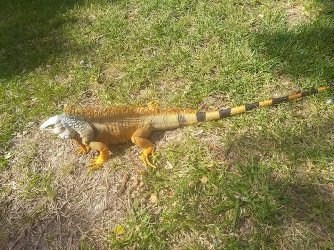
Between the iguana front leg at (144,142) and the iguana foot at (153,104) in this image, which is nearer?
the iguana front leg at (144,142)

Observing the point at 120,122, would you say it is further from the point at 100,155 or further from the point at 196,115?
the point at 196,115

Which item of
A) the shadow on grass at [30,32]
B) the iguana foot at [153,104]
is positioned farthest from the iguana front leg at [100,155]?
the shadow on grass at [30,32]

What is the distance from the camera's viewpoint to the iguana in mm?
2646

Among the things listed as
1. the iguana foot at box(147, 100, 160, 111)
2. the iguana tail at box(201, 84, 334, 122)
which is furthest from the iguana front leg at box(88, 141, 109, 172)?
the iguana tail at box(201, 84, 334, 122)

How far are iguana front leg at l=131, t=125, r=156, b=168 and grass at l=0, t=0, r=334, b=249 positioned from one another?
0.42 feet

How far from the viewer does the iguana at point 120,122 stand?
2.65 m

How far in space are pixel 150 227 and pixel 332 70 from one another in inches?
124

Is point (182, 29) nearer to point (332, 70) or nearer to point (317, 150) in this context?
point (332, 70)

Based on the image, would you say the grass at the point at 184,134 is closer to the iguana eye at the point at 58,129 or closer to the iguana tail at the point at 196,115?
the iguana tail at the point at 196,115

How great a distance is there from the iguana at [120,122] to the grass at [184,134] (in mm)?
132

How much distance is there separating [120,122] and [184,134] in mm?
838

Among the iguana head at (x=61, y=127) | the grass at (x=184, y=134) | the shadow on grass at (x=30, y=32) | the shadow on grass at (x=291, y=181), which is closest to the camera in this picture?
the shadow on grass at (x=291, y=181)

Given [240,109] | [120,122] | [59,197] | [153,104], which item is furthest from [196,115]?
[59,197]

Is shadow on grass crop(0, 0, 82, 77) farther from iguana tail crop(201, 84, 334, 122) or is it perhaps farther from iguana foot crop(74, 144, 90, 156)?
iguana tail crop(201, 84, 334, 122)
